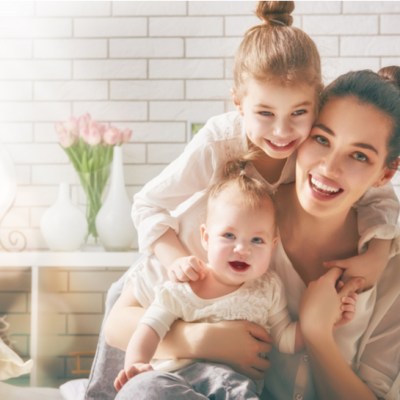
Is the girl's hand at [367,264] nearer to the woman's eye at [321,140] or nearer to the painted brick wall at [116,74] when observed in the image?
the woman's eye at [321,140]

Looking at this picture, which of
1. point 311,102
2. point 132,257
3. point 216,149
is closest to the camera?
point 311,102

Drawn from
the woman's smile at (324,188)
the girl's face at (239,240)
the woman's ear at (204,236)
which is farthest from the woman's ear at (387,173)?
the woman's ear at (204,236)

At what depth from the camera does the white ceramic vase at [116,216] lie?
118 inches

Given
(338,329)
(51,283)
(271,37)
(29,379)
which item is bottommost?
(29,379)

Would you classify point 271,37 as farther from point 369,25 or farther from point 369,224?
point 369,25

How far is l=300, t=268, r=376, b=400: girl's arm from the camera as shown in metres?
1.49

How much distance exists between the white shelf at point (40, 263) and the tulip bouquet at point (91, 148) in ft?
0.81

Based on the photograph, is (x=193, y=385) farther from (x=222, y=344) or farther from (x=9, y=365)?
(x=9, y=365)

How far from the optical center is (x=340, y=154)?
4.82 ft

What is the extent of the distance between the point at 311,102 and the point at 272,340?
1.60ft

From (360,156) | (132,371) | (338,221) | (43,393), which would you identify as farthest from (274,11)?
(43,393)

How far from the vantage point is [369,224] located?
1.62 metres

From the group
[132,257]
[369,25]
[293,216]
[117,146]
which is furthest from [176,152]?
[293,216]

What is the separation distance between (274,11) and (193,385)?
30.3 inches
